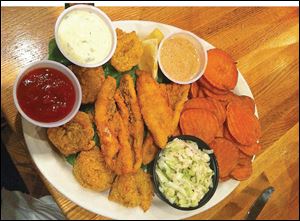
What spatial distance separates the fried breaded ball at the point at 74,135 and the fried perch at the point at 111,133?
0.15ft

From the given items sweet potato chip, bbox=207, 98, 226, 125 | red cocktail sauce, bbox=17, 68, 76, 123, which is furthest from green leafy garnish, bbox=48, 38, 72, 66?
sweet potato chip, bbox=207, 98, 226, 125

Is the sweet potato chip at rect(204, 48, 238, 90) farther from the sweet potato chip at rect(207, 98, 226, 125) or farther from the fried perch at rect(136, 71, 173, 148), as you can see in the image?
the fried perch at rect(136, 71, 173, 148)

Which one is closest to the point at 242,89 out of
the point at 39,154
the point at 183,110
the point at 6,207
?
the point at 183,110

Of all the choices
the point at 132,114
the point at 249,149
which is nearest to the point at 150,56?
the point at 132,114

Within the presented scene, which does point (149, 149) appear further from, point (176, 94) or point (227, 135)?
point (227, 135)

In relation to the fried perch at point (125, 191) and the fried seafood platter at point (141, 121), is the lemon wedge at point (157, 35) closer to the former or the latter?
the fried seafood platter at point (141, 121)

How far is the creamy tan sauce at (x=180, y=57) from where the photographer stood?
155cm

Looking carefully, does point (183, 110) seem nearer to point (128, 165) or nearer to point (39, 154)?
point (128, 165)

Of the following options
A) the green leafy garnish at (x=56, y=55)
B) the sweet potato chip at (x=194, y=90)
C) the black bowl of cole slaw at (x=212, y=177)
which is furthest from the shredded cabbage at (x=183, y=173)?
the green leafy garnish at (x=56, y=55)

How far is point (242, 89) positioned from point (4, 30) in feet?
3.47

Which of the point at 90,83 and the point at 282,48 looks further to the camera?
the point at 282,48

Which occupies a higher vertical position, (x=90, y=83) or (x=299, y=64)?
(x=90, y=83)

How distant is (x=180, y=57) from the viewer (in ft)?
5.18

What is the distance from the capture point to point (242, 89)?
173 centimetres
